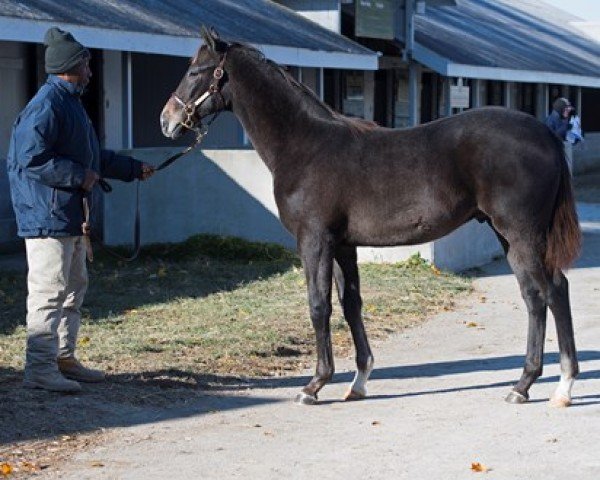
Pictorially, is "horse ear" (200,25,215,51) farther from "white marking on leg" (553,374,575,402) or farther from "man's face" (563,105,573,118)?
"man's face" (563,105,573,118)

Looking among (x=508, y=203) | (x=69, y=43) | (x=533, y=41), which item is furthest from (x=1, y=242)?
(x=533, y=41)

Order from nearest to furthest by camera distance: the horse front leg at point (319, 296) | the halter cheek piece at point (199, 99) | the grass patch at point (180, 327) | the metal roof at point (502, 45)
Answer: the grass patch at point (180, 327)
the horse front leg at point (319, 296)
the halter cheek piece at point (199, 99)
the metal roof at point (502, 45)

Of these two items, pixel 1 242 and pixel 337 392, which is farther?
pixel 1 242

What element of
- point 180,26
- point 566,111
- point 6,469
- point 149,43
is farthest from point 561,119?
point 6,469

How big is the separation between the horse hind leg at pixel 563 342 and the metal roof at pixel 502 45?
16.8 metres

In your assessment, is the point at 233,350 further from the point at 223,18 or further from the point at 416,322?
the point at 223,18

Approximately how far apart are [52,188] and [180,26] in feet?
30.4

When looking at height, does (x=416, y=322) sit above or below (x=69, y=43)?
below

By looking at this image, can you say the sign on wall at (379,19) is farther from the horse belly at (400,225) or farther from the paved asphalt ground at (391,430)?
the horse belly at (400,225)

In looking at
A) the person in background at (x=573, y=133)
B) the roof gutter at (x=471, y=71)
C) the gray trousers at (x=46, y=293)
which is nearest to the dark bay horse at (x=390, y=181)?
the gray trousers at (x=46, y=293)

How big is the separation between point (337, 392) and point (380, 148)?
5.37ft

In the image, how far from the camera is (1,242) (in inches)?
626

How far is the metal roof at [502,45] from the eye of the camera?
1006 inches

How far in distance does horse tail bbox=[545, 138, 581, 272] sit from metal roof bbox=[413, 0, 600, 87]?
16660mm
